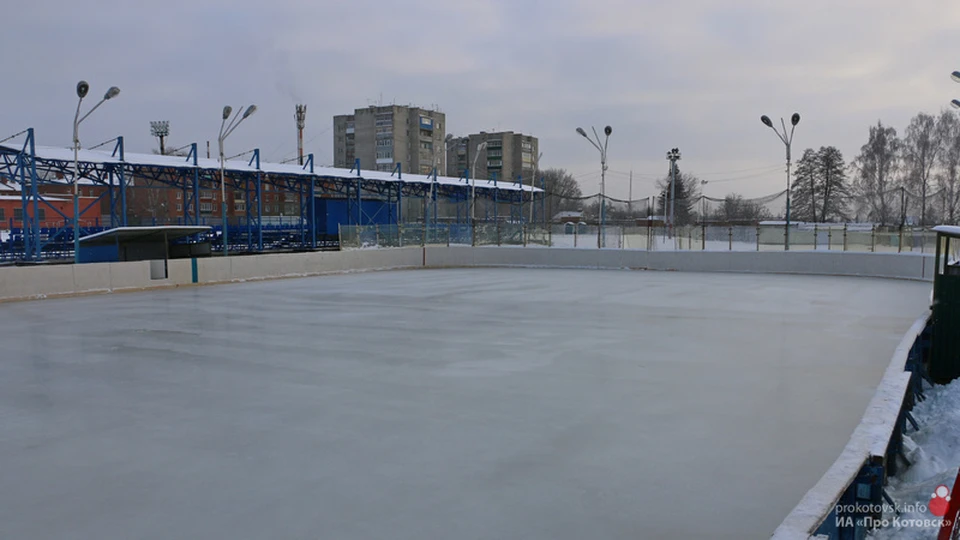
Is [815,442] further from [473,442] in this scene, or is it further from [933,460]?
[473,442]

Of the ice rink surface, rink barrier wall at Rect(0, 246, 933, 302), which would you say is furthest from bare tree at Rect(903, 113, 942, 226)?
the ice rink surface

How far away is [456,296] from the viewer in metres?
20.7

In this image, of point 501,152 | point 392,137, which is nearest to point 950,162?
point 392,137

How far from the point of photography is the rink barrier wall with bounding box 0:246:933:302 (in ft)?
71.1

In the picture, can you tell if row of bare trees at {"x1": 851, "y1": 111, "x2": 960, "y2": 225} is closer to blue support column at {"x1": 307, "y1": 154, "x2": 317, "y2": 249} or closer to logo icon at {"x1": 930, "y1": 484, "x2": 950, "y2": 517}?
blue support column at {"x1": 307, "y1": 154, "x2": 317, "y2": 249}

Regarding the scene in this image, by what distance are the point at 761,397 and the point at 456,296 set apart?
12.8m

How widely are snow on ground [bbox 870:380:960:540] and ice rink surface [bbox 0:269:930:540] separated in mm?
612

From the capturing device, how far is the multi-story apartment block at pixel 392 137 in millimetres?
123812

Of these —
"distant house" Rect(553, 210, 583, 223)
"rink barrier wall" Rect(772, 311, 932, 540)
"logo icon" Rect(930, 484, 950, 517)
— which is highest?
"distant house" Rect(553, 210, 583, 223)

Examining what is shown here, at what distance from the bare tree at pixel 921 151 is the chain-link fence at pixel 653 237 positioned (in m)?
35.8

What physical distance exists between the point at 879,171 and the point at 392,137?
7595 cm

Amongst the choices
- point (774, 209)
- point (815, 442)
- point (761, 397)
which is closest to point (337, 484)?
point (815, 442)

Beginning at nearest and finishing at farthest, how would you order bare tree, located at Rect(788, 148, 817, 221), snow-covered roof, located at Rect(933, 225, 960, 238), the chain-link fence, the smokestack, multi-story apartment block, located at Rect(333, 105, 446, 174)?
1. snow-covered roof, located at Rect(933, 225, 960, 238)
2. the chain-link fence
3. the smokestack
4. bare tree, located at Rect(788, 148, 817, 221)
5. multi-story apartment block, located at Rect(333, 105, 446, 174)

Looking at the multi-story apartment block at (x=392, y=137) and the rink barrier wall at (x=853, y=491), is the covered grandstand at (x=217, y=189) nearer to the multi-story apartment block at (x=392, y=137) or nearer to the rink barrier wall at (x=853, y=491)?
the rink barrier wall at (x=853, y=491)
